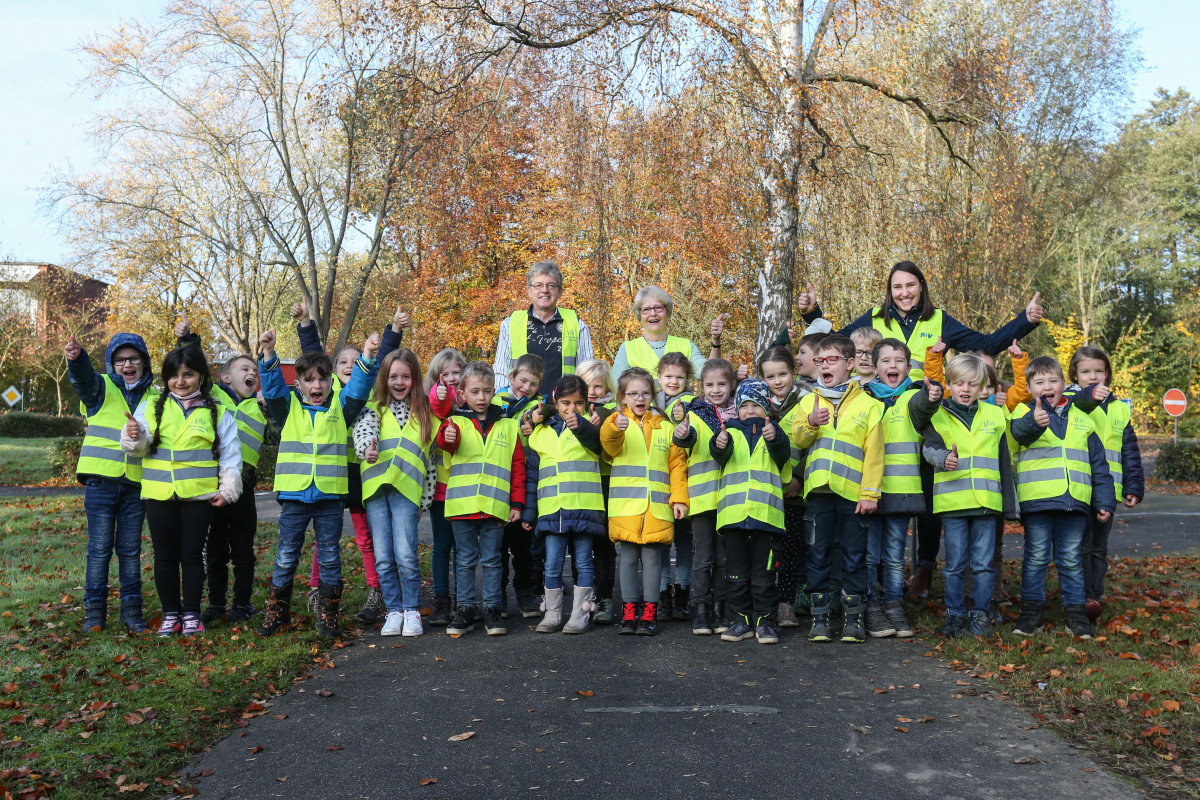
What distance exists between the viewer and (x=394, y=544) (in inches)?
262

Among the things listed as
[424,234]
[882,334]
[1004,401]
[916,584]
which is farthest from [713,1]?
[424,234]

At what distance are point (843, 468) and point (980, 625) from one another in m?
1.41

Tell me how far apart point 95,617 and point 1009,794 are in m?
5.84

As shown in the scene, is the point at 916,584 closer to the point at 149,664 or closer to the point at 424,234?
the point at 149,664

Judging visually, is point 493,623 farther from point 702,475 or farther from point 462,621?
point 702,475

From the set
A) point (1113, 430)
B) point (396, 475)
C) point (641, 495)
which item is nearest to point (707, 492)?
point (641, 495)

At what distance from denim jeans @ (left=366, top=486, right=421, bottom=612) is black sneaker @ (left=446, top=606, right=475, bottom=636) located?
30 centimetres

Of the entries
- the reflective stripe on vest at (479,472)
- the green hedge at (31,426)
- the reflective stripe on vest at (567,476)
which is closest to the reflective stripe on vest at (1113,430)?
the reflective stripe on vest at (567,476)

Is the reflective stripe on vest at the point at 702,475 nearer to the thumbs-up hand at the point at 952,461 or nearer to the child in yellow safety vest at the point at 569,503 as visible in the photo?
the child in yellow safety vest at the point at 569,503

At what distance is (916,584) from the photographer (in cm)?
761

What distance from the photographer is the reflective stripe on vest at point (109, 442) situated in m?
6.32

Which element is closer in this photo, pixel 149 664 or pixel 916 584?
pixel 149 664

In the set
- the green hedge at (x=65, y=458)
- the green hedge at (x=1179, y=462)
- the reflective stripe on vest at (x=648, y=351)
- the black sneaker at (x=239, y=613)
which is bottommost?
the green hedge at (x=1179, y=462)

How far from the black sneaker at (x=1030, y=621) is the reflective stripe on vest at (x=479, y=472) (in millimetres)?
3661
